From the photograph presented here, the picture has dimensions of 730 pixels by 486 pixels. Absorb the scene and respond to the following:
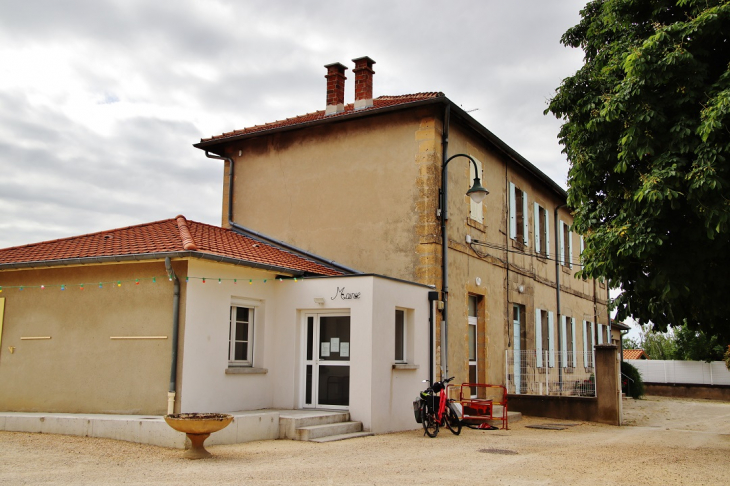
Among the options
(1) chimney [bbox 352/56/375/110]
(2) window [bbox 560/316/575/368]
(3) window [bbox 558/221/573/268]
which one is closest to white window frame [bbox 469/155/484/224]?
(1) chimney [bbox 352/56/375/110]

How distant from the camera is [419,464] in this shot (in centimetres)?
835

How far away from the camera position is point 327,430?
34.3 feet

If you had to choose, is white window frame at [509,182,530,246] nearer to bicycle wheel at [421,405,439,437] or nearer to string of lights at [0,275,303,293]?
string of lights at [0,275,303,293]

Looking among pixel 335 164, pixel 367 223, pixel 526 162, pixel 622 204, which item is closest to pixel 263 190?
pixel 335 164

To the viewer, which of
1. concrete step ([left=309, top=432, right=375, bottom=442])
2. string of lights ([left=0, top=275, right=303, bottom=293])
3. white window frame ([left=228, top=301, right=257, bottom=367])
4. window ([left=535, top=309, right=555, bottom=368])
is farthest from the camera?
window ([left=535, top=309, right=555, bottom=368])

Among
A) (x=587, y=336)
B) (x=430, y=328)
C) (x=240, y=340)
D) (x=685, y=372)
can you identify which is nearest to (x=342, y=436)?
(x=240, y=340)

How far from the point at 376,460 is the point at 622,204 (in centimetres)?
482

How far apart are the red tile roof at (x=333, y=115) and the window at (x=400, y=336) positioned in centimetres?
414

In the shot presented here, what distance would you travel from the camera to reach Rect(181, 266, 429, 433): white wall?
10492 millimetres

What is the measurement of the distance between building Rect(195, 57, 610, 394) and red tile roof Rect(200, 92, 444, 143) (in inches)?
2.0

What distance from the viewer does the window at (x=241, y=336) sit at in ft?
37.8

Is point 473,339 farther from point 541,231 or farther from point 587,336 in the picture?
point 587,336

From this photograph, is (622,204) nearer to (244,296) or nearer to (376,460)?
(376,460)

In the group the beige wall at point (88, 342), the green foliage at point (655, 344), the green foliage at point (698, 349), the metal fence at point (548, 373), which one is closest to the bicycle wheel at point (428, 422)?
the beige wall at point (88, 342)
